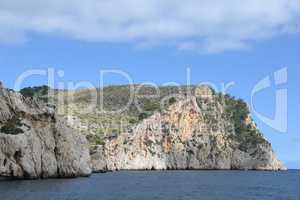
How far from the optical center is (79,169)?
13038cm

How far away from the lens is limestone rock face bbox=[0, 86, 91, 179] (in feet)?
355

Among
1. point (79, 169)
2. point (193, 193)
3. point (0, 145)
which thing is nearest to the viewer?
point (193, 193)

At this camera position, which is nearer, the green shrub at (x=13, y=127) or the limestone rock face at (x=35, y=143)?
the limestone rock face at (x=35, y=143)

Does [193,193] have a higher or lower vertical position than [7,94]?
lower

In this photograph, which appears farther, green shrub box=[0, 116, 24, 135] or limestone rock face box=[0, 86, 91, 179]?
green shrub box=[0, 116, 24, 135]

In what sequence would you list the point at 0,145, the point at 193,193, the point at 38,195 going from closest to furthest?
the point at 38,195 < the point at 193,193 < the point at 0,145

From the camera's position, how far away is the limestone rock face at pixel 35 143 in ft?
355

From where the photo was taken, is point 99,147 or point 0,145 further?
point 99,147

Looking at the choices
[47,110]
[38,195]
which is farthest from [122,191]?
[47,110]

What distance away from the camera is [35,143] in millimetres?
115062

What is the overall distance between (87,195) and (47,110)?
128 feet

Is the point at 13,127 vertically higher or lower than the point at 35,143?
higher

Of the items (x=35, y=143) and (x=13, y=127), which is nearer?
(x=13, y=127)

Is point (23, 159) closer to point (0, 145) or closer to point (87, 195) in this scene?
point (0, 145)
